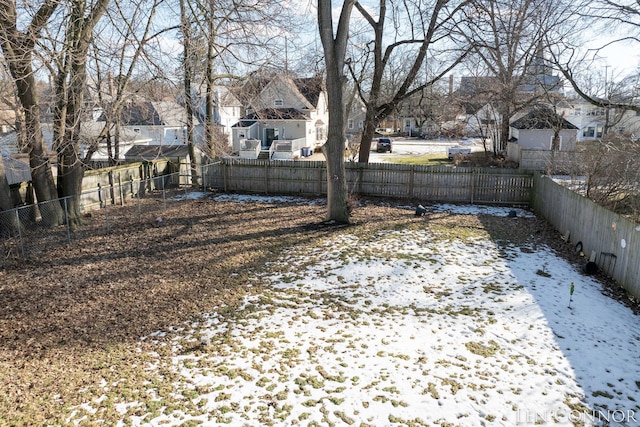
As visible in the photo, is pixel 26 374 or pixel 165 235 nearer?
pixel 26 374

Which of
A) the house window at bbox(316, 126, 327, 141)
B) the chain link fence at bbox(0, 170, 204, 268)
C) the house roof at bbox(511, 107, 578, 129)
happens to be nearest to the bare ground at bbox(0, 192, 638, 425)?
the chain link fence at bbox(0, 170, 204, 268)

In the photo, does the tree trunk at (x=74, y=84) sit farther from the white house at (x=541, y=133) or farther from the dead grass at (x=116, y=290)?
the white house at (x=541, y=133)

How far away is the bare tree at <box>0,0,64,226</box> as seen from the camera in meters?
8.78

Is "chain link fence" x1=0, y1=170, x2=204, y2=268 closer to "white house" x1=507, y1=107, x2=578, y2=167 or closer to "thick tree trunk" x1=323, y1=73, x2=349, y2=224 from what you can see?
"thick tree trunk" x1=323, y1=73, x2=349, y2=224

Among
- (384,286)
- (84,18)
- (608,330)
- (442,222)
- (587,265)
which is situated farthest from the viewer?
(442,222)

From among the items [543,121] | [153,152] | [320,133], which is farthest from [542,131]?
[153,152]

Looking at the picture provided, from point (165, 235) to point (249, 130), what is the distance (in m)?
26.5

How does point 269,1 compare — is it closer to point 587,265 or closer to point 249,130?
point 587,265

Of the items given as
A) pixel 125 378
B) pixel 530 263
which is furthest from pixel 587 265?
pixel 125 378

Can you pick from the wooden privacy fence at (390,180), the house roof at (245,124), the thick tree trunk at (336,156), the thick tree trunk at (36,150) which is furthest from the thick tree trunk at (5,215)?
the house roof at (245,124)

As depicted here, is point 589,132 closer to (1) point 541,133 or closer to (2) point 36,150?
(1) point 541,133

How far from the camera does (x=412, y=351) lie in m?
6.08

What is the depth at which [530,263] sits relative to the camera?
996 centimetres

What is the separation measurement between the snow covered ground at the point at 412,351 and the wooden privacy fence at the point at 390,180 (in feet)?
24.8
